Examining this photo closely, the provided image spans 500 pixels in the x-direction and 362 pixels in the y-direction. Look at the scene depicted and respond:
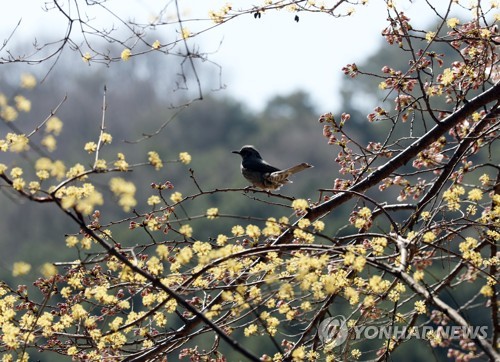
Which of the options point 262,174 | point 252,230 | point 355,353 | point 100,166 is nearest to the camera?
point 100,166

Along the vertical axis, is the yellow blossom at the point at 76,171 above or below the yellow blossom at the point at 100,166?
above

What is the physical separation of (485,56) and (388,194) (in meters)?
22.5

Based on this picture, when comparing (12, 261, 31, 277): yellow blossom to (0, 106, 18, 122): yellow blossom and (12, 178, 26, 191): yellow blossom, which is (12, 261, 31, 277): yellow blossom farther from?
(0, 106, 18, 122): yellow blossom

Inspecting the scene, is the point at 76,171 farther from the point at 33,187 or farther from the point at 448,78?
the point at 448,78

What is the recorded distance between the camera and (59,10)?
4270 millimetres

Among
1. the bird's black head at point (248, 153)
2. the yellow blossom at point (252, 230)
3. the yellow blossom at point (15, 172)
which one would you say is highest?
the bird's black head at point (248, 153)

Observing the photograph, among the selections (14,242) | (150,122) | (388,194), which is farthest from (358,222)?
(150,122)

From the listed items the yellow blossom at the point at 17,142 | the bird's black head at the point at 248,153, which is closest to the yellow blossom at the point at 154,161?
the yellow blossom at the point at 17,142

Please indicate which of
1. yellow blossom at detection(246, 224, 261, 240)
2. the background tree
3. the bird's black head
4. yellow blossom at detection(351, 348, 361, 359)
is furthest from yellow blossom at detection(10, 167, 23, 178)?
the bird's black head

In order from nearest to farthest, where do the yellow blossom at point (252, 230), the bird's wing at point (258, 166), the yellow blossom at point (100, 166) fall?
the yellow blossom at point (100, 166) → the yellow blossom at point (252, 230) → the bird's wing at point (258, 166)

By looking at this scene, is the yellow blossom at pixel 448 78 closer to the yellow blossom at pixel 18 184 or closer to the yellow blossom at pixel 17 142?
the yellow blossom at pixel 17 142

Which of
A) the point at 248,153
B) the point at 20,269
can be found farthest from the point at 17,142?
the point at 248,153

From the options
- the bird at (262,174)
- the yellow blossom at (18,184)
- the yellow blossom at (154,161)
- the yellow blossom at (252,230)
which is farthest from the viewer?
the bird at (262,174)

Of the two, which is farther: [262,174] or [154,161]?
[262,174]
